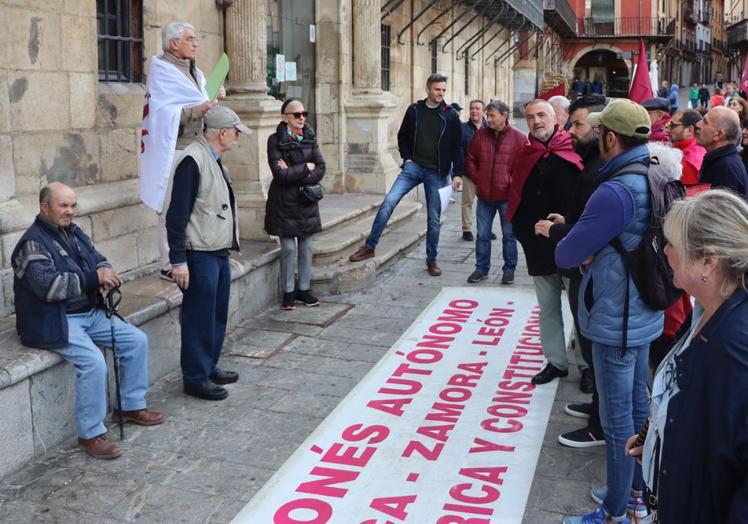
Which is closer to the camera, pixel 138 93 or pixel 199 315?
pixel 199 315

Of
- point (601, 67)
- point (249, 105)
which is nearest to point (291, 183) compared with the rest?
point (249, 105)

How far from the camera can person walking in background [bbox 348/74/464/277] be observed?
895 cm

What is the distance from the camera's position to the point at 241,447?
4.91 metres

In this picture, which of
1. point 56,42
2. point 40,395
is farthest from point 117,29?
point 40,395

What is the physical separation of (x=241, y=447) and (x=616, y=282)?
7.49ft

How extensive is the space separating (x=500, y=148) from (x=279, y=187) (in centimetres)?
233

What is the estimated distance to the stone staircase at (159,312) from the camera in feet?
15.0

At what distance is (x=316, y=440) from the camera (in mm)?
4938

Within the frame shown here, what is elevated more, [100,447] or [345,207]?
[345,207]

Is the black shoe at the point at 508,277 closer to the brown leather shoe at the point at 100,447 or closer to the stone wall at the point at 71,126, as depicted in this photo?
the stone wall at the point at 71,126

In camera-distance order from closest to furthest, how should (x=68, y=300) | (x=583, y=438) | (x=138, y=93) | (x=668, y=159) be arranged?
(x=668, y=159) < (x=68, y=300) < (x=583, y=438) < (x=138, y=93)

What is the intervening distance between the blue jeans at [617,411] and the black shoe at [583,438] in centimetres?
93

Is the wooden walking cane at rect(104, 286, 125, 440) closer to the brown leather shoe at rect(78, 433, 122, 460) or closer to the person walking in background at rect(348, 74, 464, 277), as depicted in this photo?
the brown leather shoe at rect(78, 433, 122, 460)

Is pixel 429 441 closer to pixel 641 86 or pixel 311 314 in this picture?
pixel 311 314
